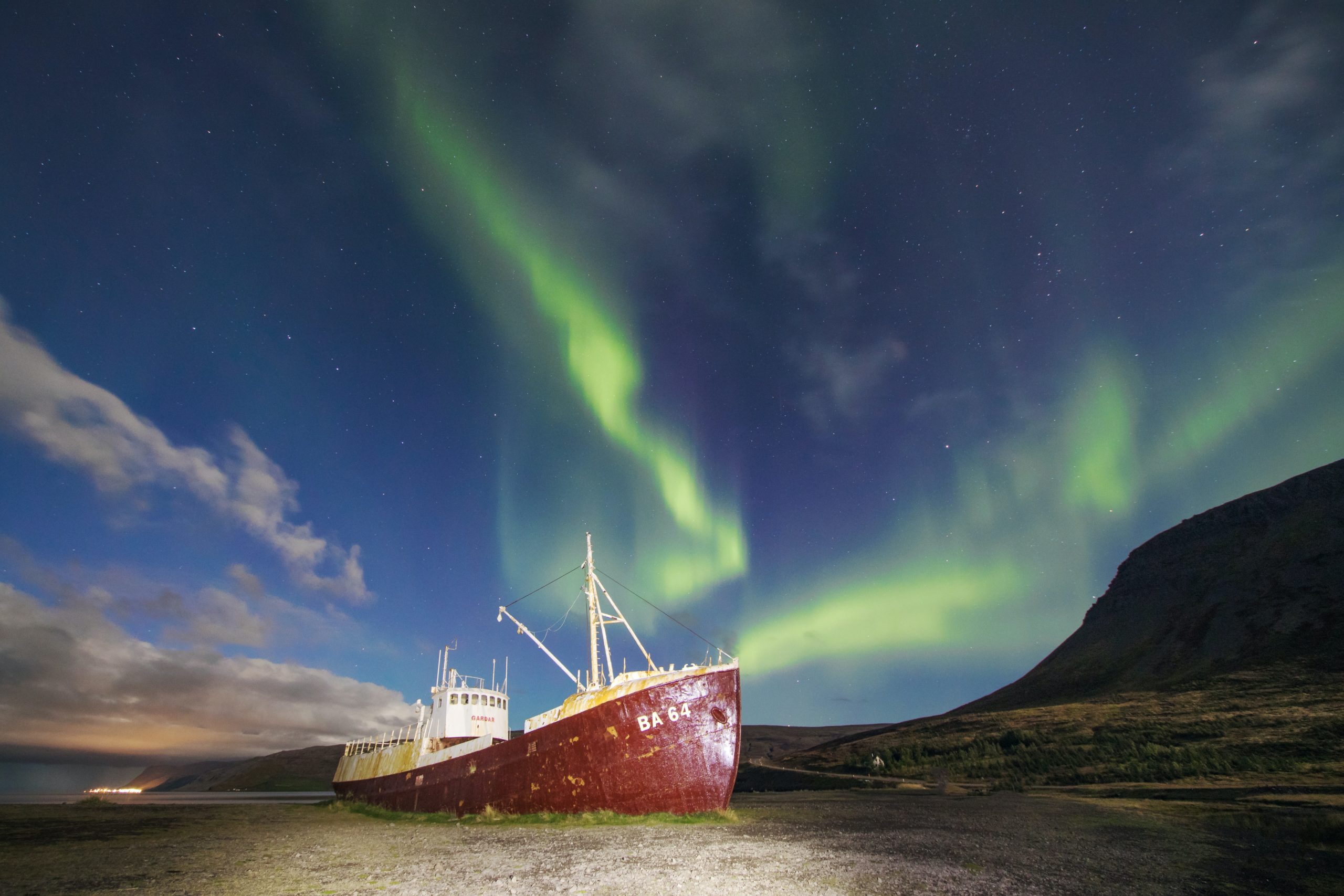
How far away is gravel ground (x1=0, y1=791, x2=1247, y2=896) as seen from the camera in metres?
15.2

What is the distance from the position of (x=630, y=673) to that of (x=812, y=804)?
84.5ft

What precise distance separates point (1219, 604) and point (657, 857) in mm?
129593

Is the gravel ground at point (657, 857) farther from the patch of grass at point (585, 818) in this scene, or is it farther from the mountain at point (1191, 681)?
the mountain at point (1191, 681)

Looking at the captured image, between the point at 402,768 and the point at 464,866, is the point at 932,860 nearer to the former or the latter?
the point at 464,866

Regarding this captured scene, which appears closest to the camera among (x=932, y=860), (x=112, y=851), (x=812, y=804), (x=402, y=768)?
(x=932, y=860)

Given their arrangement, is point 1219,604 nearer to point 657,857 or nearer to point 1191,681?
point 1191,681

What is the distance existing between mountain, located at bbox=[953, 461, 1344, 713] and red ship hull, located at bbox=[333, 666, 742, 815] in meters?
83.8

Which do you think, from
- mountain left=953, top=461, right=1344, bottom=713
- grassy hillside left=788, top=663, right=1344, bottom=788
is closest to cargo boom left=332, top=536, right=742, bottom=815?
grassy hillside left=788, top=663, right=1344, bottom=788

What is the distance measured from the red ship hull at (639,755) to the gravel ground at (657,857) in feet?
5.15

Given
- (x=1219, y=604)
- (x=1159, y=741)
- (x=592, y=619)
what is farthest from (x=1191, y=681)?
(x=592, y=619)

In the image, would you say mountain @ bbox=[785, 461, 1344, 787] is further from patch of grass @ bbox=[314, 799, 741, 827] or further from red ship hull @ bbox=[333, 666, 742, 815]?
red ship hull @ bbox=[333, 666, 742, 815]

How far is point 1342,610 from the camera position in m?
80.4

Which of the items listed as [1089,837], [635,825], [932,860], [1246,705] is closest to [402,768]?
[635,825]

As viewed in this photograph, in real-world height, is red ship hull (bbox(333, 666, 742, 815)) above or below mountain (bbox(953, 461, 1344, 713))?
below
